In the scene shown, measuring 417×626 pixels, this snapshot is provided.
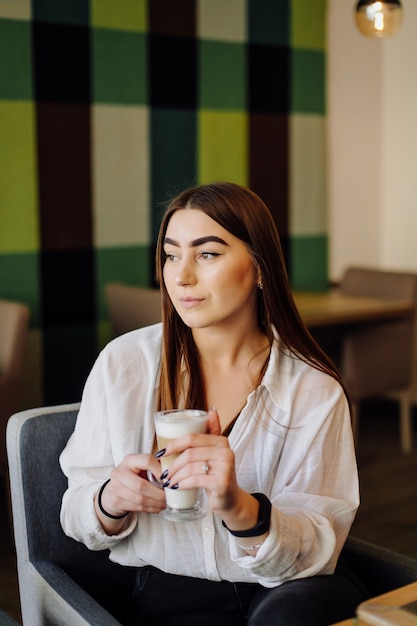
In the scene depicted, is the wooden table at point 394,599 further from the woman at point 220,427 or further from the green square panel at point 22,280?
the green square panel at point 22,280

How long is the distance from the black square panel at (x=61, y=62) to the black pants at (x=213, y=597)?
2930 millimetres

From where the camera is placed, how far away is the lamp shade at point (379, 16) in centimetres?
339

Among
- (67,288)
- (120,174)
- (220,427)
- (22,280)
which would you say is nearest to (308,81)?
(120,174)

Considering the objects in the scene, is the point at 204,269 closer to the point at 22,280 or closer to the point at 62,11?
the point at 22,280

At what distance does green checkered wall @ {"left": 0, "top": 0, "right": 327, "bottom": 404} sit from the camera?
4.00 m

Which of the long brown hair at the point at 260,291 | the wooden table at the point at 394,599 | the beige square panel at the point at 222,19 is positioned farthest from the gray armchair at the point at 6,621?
the beige square panel at the point at 222,19

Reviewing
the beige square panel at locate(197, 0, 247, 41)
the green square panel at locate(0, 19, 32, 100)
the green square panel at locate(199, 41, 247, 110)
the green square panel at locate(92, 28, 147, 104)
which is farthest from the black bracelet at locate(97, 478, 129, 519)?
the beige square panel at locate(197, 0, 247, 41)

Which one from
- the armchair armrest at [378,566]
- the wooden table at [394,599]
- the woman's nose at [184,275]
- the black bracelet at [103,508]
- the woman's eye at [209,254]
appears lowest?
the armchair armrest at [378,566]

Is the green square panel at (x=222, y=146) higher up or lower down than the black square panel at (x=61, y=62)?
lower down

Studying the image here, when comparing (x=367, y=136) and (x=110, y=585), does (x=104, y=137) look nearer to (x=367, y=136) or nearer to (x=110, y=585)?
(x=367, y=136)

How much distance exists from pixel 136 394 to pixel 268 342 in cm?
30

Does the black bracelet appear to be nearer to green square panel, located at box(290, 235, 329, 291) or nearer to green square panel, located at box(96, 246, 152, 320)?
green square panel, located at box(96, 246, 152, 320)

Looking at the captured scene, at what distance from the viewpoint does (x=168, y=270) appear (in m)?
1.62

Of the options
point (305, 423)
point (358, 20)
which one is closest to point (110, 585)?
point (305, 423)
